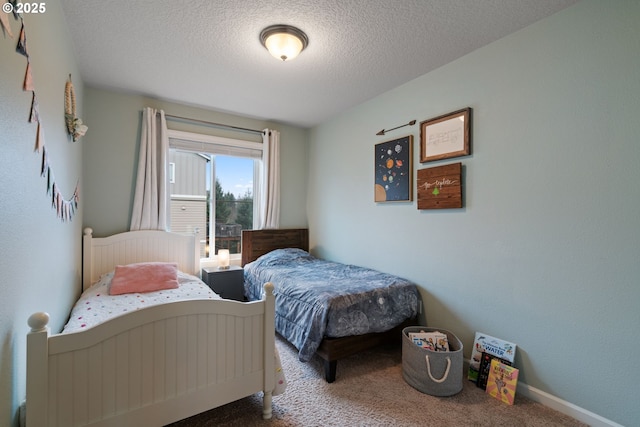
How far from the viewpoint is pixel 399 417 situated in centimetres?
171

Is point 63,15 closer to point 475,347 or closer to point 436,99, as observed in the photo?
point 436,99

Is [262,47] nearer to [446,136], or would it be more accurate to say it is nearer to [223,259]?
[446,136]

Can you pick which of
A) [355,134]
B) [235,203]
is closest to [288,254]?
[235,203]

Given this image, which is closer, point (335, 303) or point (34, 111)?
point (34, 111)

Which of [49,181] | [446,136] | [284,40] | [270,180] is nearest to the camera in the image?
[49,181]

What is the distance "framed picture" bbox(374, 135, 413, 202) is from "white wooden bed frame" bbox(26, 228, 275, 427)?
5.55 feet

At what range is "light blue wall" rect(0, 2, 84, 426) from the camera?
1.02 meters

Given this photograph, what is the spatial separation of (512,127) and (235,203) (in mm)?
3220

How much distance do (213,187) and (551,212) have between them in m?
3.49

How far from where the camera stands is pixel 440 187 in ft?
7.93

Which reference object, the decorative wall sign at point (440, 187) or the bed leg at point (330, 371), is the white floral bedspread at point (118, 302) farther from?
the decorative wall sign at point (440, 187)

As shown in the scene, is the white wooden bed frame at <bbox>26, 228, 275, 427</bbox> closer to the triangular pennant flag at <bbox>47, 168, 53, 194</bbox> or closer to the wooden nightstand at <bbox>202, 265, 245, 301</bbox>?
the triangular pennant flag at <bbox>47, 168, 53, 194</bbox>

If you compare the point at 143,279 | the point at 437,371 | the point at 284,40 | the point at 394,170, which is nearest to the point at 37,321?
the point at 143,279

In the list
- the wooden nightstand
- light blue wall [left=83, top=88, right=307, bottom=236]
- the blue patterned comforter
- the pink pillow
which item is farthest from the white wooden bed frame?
light blue wall [left=83, top=88, right=307, bottom=236]
